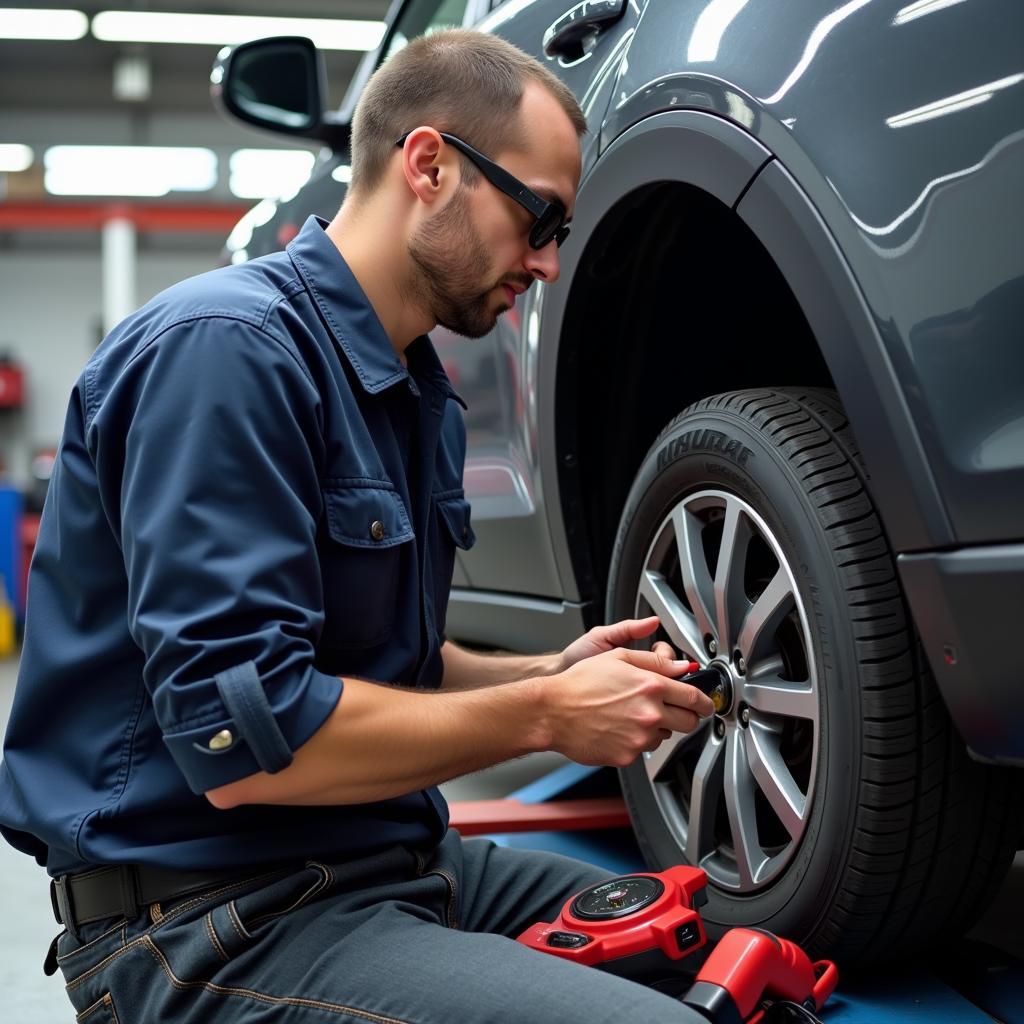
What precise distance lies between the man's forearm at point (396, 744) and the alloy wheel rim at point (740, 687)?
0.31 meters

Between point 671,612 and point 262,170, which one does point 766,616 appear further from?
point 262,170

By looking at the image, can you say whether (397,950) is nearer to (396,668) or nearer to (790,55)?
(396,668)

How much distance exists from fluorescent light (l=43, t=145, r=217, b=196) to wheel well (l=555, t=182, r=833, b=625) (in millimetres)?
12696

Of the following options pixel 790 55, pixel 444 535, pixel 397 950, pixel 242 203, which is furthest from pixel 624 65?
pixel 242 203

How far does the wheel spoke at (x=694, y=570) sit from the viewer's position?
4.79ft

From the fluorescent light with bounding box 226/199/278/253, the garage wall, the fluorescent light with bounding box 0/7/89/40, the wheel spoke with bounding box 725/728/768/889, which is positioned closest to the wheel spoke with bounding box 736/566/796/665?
the wheel spoke with bounding box 725/728/768/889

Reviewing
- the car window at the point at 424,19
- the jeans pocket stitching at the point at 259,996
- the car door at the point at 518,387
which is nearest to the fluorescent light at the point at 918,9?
the car door at the point at 518,387

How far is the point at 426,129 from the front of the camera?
124 cm

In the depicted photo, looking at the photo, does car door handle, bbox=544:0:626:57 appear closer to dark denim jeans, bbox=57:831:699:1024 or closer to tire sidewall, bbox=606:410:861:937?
tire sidewall, bbox=606:410:861:937

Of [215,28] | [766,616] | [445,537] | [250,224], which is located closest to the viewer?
[766,616]

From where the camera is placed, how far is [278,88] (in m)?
2.55

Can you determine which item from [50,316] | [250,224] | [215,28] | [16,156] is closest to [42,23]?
[215,28]

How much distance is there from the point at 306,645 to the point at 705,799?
25.2 inches

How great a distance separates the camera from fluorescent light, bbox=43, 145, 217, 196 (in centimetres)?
1320
